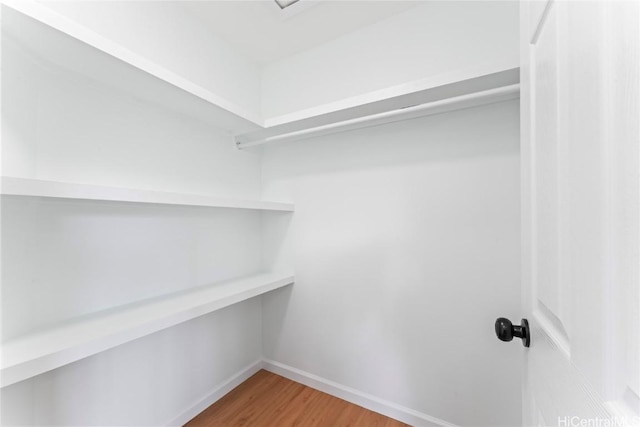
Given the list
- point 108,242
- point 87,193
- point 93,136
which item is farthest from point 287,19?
point 108,242

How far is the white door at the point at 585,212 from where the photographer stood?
0.29m

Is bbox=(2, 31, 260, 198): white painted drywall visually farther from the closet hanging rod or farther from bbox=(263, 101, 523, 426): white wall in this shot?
bbox=(263, 101, 523, 426): white wall

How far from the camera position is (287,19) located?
1.45 m

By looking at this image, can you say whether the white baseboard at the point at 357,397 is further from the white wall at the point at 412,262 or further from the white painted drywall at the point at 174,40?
the white painted drywall at the point at 174,40

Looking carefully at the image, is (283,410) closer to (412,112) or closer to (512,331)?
(512,331)

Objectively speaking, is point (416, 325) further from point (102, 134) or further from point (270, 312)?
point (102, 134)

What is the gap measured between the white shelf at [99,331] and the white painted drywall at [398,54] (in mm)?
1095

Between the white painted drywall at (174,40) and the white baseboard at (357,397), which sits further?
the white baseboard at (357,397)

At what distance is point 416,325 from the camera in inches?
53.8

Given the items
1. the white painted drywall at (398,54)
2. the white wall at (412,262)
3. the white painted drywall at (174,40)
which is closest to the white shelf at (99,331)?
the white wall at (412,262)

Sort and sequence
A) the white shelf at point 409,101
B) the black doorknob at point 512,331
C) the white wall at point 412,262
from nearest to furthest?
the black doorknob at point 512,331
the white shelf at point 409,101
the white wall at point 412,262

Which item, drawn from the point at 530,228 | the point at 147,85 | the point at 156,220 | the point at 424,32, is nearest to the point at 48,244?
the point at 156,220

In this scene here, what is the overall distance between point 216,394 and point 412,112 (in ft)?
6.61

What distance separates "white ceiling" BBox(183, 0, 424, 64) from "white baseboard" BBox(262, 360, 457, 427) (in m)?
2.24
